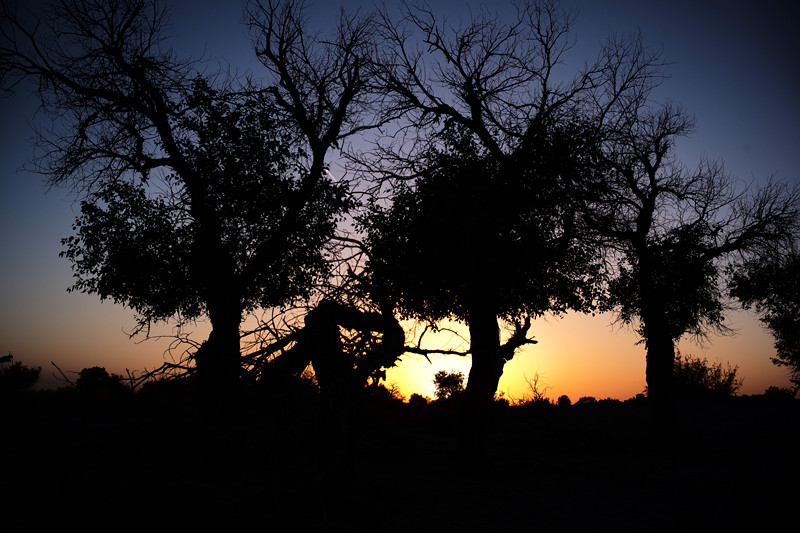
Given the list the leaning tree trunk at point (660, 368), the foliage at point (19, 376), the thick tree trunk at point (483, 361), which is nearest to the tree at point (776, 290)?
the leaning tree trunk at point (660, 368)

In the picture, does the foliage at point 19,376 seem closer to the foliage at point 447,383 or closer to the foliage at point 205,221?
the foliage at point 205,221

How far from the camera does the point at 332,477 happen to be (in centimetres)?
802

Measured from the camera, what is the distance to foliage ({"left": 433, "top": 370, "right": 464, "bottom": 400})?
109 ft

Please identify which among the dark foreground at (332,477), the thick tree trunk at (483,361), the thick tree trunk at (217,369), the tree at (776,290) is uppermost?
the tree at (776,290)

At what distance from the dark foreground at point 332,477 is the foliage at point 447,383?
17050mm

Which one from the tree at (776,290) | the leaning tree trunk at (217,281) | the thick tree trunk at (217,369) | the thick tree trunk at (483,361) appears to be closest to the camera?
the thick tree trunk at (217,369)

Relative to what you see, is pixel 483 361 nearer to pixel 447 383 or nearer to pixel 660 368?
pixel 660 368

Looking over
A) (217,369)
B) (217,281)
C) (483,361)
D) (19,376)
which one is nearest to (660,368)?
(483,361)

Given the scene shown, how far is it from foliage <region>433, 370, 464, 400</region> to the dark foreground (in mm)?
17050

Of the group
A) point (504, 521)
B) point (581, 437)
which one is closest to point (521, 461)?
point (581, 437)

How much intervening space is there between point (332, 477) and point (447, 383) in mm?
26729

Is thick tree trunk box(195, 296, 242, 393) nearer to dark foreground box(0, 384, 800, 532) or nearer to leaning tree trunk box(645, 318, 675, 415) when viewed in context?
dark foreground box(0, 384, 800, 532)

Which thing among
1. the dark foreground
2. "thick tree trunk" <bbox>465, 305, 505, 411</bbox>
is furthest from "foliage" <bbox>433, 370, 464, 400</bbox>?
"thick tree trunk" <bbox>465, 305, 505, 411</bbox>

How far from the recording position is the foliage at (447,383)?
109 ft
